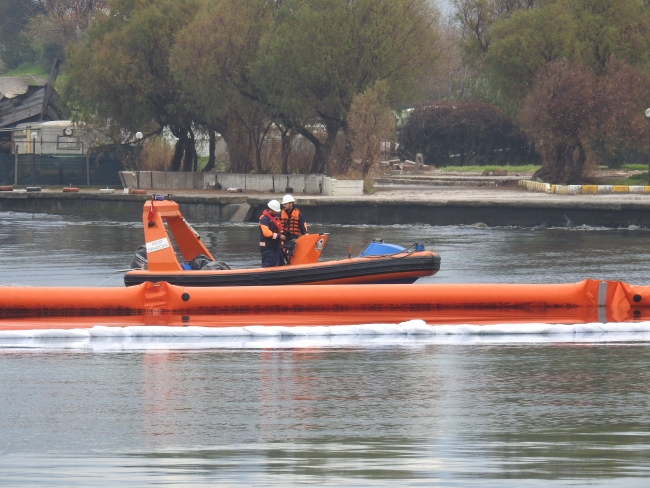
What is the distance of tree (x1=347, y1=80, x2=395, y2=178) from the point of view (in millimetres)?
38562

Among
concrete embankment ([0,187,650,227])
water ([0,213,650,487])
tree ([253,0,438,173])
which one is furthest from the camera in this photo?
tree ([253,0,438,173])

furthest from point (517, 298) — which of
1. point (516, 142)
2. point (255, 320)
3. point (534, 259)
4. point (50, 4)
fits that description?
point (50, 4)

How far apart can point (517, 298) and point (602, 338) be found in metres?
2.14

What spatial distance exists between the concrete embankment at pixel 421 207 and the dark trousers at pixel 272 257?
1867 centimetres

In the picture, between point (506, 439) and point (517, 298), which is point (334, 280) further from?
point (506, 439)

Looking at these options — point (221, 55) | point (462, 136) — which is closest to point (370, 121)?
point (221, 55)

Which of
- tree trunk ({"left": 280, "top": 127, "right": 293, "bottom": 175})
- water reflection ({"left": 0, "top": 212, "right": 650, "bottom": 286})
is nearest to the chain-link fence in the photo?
tree trunk ({"left": 280, "top": 127, "right": 293, "bottom": 175})

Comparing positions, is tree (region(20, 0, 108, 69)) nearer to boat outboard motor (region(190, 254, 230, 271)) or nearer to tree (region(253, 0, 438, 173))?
tree (region(253, 0, 438, 173))

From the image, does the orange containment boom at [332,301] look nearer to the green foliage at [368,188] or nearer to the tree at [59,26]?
the green foliage at [368,188]

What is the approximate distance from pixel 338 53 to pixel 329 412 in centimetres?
3206

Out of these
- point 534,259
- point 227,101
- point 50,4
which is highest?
point 50,4

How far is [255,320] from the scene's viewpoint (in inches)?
549

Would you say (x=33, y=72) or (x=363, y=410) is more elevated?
(x=33, y=72)

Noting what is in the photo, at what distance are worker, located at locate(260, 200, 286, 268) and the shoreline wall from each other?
18.7 m
